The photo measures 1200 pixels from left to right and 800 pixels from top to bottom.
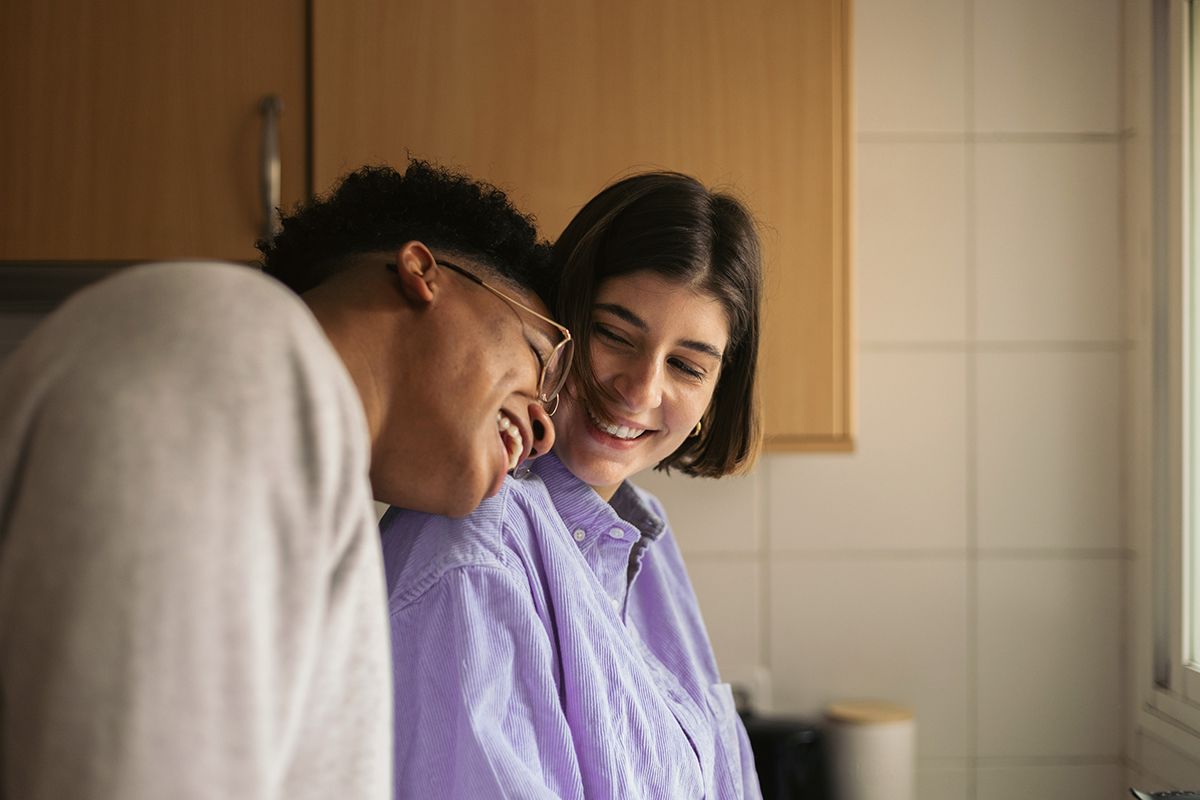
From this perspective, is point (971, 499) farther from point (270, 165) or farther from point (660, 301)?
point (270, 165)

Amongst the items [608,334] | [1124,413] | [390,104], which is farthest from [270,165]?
[1124,413]

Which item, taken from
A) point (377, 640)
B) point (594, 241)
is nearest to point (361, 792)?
point (377, 640)

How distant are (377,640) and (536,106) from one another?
1.19 meters

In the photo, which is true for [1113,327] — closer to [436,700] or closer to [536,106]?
[536,106]

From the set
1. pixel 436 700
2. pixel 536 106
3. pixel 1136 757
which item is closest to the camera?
pixel 436 700

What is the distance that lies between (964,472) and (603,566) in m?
1.06

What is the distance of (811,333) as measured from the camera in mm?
1517

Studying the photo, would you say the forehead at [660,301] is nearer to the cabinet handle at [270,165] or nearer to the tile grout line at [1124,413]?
the cabinet handle at [270,165]

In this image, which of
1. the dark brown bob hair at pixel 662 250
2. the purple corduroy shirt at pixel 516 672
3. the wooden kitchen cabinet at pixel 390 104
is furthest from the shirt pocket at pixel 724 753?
the wooden kitchen cabinet at pixel 390 104

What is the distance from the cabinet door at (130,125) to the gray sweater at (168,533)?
1188 mm

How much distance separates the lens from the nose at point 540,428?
26.5 inches

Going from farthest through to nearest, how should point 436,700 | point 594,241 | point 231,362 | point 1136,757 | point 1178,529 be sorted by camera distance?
point 1136,757 < point 1178,529 < point 594,241 < point 436,700 < point 231,362

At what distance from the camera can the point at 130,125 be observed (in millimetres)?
1469

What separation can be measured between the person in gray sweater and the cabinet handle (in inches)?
45.0
